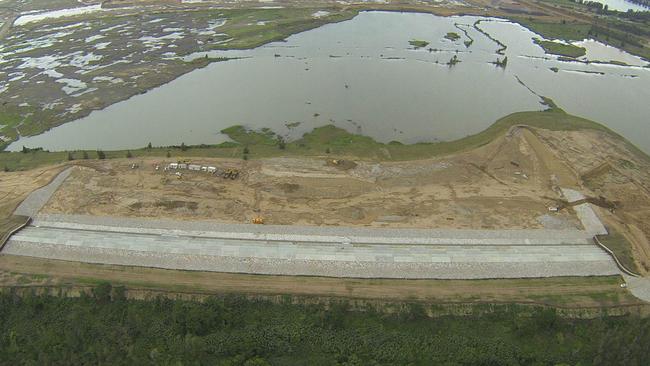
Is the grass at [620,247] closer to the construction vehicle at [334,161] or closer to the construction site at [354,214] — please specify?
the construction site at [354,214]

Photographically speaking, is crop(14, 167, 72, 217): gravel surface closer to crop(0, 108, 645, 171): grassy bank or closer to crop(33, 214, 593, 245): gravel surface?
crop(33, 214, 593, 245): gravel surface

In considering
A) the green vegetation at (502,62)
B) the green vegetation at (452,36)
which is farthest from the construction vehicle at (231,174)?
the green vegetation at (452,36)

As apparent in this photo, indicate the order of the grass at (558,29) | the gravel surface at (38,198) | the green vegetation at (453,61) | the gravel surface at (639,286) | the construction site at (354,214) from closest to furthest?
the gravel surface at (639,286), the construction site at (354,214), the gravel surface at (38,198), the green vegetation at (453,61), the grass at (558,29)

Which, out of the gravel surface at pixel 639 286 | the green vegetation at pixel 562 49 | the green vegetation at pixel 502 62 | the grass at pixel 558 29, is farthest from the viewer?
the grass at pixel 558 29

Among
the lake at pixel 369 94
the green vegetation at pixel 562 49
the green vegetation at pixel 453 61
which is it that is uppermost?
the green vegetation at pixel 562 49

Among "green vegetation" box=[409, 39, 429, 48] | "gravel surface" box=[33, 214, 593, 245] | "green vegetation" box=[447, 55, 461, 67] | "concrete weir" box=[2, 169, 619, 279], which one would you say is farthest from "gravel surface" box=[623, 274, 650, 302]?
"green vegetation" box=[409, 39, 429, 48]

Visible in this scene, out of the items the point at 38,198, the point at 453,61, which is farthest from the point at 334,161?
the point at 453,61

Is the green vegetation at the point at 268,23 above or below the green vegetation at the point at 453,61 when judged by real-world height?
above

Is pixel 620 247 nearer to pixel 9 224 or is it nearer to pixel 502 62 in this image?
pixel 502 62
